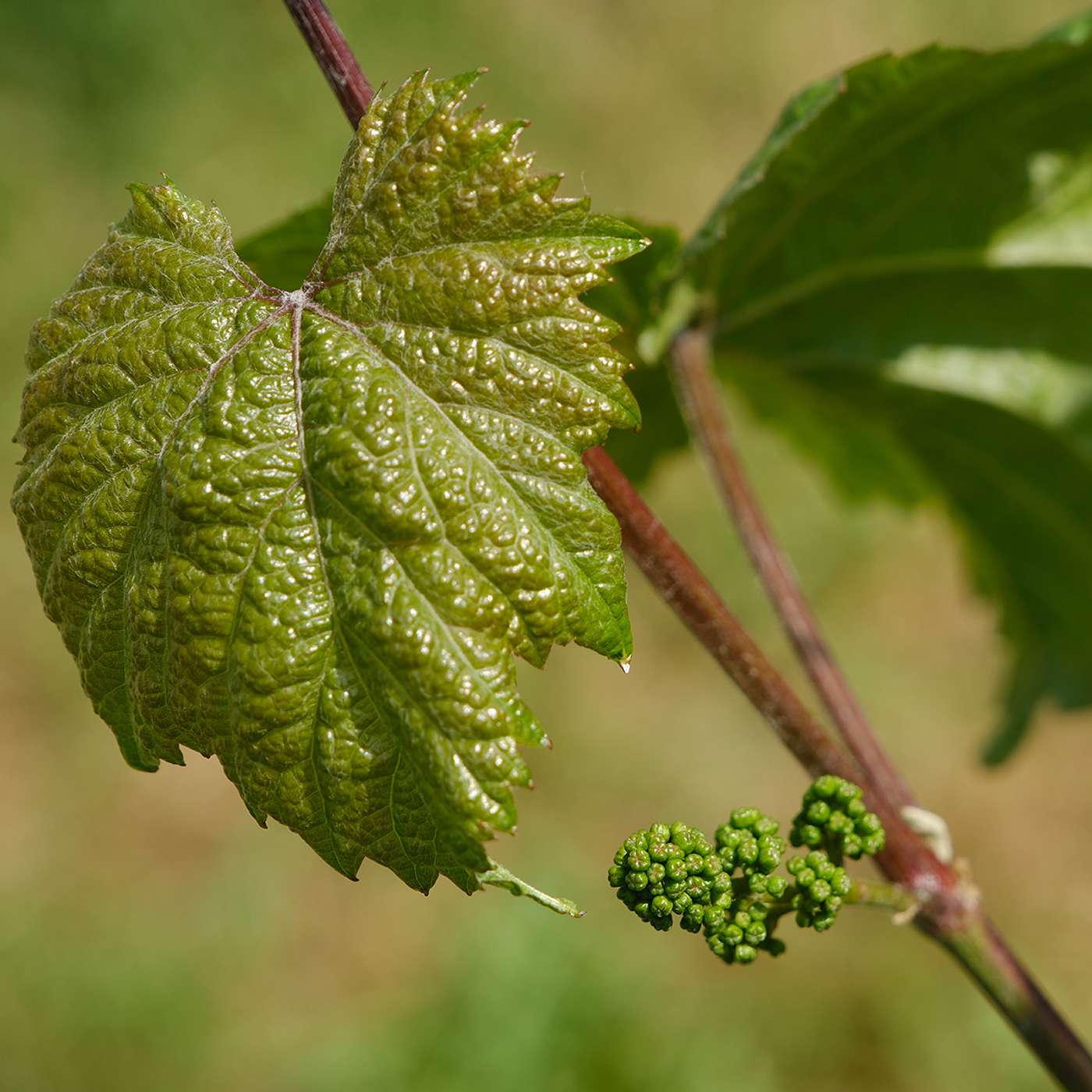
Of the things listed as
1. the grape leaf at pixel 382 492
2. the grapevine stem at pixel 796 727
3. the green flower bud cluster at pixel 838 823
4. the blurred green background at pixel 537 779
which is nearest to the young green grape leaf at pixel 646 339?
the grape leaf at pixel 382 492

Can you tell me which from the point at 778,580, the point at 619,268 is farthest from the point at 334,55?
the point at 778,580

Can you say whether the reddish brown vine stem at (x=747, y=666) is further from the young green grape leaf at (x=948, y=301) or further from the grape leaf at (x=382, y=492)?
the young green grape leaf at (x=948, y=301)

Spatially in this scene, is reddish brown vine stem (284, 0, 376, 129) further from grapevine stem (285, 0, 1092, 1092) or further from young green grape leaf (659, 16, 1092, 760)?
young green grape leaf (659, 16, 1092, 760)

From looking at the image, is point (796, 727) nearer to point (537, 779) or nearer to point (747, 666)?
point (747, 666)

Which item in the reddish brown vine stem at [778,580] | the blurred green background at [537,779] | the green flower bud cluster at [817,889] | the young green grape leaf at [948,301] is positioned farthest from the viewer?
the blurred green background at [537,779]

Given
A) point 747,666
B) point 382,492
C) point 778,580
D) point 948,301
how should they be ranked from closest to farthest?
point 382,492, point 747,666, point 778,580, point 948,301

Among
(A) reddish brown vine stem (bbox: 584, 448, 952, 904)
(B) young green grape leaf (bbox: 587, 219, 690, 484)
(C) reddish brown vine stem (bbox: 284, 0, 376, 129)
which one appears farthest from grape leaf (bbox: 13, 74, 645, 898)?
(B) young green grape leaf (bbox: 587, 219, 690, 484)

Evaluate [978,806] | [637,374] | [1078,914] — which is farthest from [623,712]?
[637,374]
